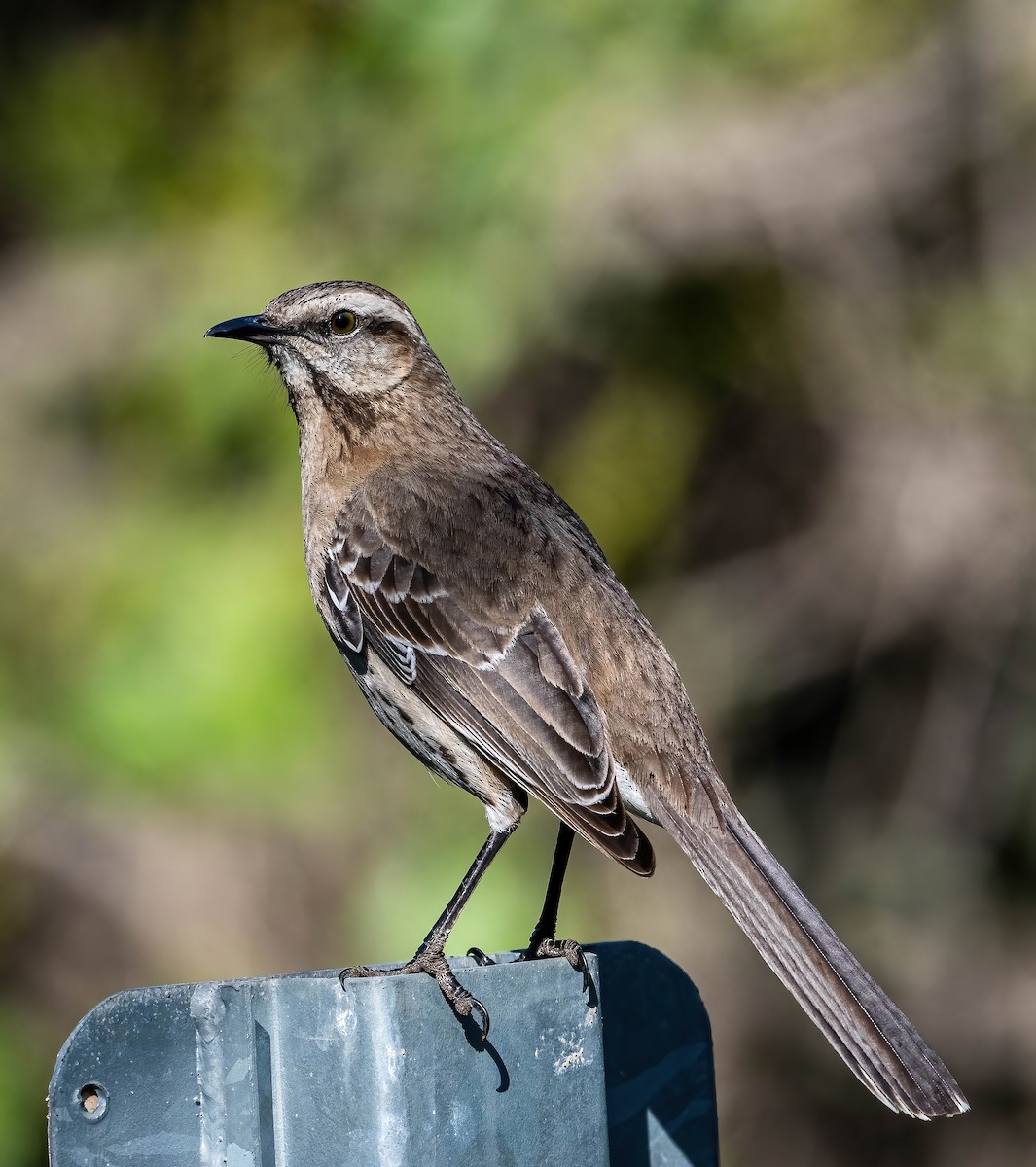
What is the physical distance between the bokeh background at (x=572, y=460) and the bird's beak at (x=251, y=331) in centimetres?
159

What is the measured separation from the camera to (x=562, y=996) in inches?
106

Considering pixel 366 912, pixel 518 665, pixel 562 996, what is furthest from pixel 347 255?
pixel 562 996

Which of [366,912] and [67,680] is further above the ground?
[67,680]

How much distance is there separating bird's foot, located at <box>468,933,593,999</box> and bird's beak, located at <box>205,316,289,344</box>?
1.89m

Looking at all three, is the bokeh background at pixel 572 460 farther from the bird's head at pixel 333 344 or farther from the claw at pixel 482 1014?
the claw at pixel 482 1014

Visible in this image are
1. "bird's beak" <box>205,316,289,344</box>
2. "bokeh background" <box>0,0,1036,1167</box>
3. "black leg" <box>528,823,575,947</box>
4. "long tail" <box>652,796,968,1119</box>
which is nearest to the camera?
"long tail" <box>652,796,968,1119</box>

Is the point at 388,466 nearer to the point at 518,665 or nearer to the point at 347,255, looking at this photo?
the point at 518,665

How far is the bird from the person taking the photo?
3689mm

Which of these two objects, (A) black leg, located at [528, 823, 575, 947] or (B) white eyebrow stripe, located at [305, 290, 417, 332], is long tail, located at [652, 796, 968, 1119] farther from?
(B) white eyebrow stripe, located at [305, 290, 417, 332]

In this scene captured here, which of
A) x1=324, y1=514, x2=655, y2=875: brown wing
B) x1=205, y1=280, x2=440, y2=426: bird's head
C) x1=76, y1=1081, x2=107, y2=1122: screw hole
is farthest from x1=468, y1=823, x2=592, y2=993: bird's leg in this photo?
x1=205, y1=280, x2=440, y2=426: bird's head

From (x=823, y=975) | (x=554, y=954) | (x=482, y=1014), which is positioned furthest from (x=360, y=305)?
(x=482, y=1014)

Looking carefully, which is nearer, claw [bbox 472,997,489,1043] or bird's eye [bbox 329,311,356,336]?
claw [bbox 472,997,489,1043]

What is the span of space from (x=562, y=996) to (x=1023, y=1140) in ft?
18.0

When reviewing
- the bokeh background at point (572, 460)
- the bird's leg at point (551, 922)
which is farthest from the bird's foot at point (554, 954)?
the bokeh background at point (572, 460)
